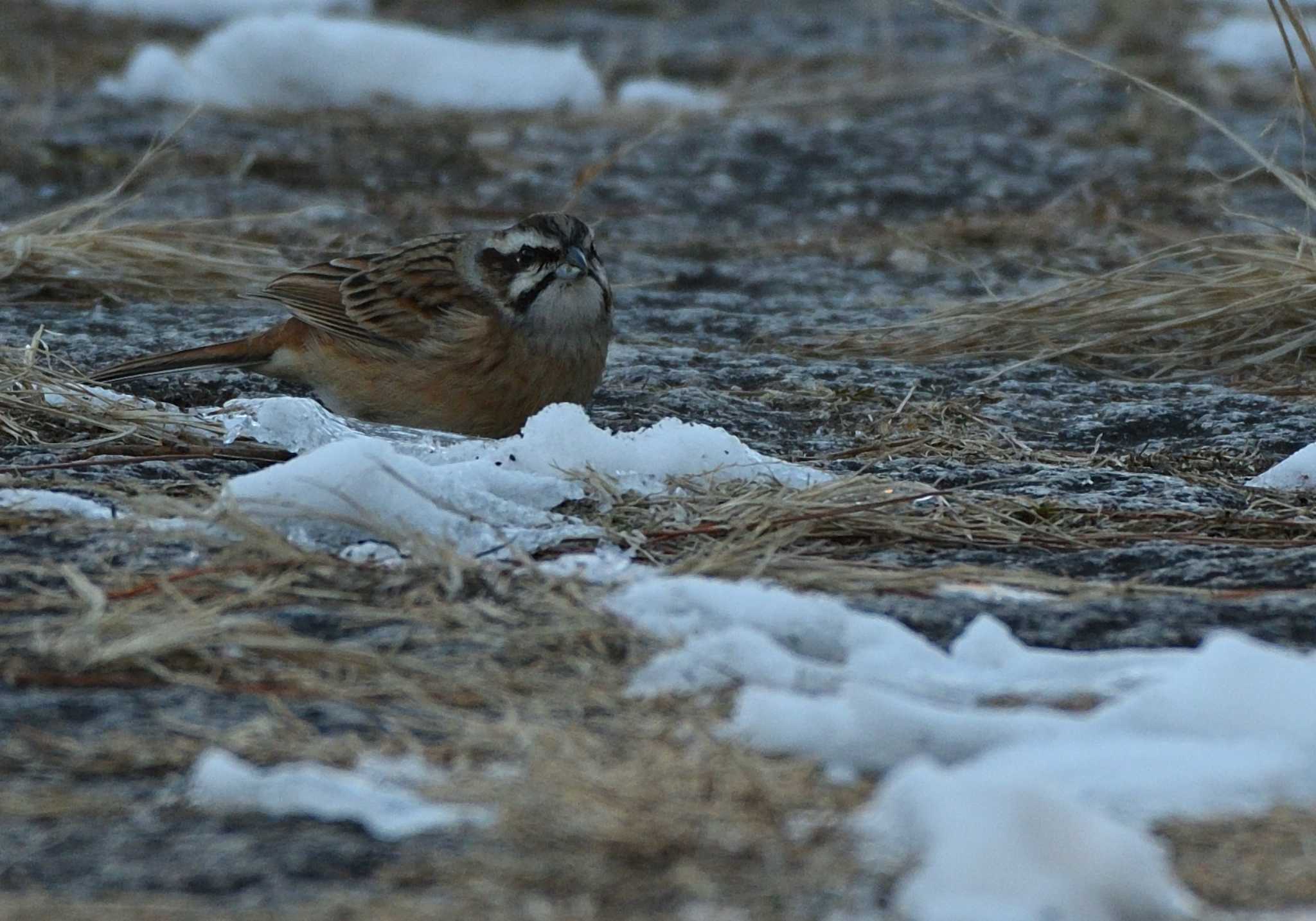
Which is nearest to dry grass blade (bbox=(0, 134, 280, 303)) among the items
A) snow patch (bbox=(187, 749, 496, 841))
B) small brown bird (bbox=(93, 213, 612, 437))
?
small brown bird (bbox=(93, 213, 612, 437))

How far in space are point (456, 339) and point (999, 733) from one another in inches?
125

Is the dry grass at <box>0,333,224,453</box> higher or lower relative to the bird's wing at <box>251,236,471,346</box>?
lower

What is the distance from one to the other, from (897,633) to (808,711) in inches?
17.3

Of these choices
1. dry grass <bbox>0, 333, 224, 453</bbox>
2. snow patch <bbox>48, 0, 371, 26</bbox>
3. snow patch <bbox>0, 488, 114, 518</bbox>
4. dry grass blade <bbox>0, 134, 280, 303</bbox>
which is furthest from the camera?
snow patch <bbox>48, 0, 371, 26</bbox>

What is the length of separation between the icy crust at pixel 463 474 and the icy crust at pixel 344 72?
Answer: 19.4ft

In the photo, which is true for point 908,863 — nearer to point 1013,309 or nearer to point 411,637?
point 411,637

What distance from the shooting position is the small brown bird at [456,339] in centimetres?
545

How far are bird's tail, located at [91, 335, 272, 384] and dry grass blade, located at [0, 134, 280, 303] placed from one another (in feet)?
3.35

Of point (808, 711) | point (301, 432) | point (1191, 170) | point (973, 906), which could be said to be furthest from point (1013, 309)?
point (973, 906)

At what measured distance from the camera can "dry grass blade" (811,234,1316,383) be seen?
6.06 metres

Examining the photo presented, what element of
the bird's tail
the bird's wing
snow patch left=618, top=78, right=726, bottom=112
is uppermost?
snow patch left=618, top=78, right=726, bottom=112

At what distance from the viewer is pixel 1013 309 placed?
20.6 ft

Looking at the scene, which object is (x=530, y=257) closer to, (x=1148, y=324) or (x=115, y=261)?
(x=115, y=261)

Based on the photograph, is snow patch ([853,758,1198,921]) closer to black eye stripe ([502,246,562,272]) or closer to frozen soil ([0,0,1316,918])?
frozen soil ([0,0,1316,918])
